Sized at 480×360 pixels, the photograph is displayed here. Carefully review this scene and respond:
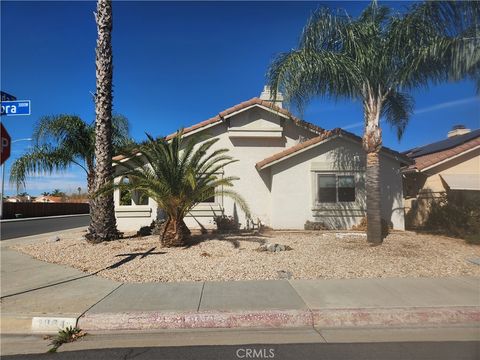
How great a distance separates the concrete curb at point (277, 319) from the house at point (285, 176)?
8.91 metres

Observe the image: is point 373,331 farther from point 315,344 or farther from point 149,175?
point 149,175

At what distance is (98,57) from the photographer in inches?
510

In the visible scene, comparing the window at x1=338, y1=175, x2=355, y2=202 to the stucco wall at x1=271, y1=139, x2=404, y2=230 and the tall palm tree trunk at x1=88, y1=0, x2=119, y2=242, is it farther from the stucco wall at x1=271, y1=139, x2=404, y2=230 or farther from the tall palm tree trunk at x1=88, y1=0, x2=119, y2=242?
the tall palm tree trunk at x1=88, y1=0, x2=119, y2=242

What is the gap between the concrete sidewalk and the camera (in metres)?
5.75

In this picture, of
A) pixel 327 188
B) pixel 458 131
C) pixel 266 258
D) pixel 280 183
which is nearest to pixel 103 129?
pixel 280 183

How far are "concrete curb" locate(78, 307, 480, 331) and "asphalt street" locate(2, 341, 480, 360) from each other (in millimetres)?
735

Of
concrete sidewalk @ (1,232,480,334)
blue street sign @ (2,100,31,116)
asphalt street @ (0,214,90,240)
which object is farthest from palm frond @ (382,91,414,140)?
asphalt street @ (0,214,90,240)

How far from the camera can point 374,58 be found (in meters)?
10.9

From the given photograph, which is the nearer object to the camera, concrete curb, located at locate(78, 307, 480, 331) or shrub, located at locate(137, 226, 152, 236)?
concrete curb, located at locate(78, 307, 480, 331)

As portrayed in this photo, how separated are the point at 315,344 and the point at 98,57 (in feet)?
37.6

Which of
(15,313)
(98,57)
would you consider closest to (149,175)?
(98,57)

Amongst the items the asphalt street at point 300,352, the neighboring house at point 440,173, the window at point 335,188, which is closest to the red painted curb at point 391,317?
the asphalt street at point 300,352

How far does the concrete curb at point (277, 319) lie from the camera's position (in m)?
5.72

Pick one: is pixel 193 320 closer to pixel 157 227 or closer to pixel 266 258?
pixel 266 258
